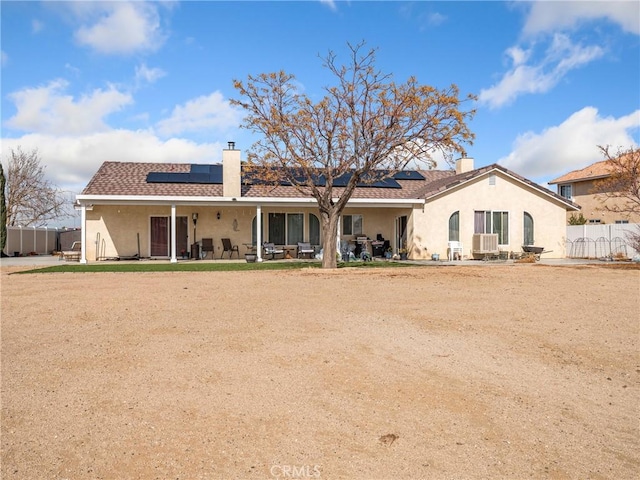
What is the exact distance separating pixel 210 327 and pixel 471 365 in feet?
11.8

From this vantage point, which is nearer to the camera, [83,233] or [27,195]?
[83,233]

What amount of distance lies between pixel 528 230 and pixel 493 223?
1842 millimetres

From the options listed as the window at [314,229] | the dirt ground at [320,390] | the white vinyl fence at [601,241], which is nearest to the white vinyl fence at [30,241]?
the window at [314,229]

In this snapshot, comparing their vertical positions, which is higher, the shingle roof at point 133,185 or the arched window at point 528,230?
the shingle roof at point 133,185

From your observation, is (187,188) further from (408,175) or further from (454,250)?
(454,250)

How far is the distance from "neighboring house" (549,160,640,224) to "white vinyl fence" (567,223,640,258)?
880 centimetres

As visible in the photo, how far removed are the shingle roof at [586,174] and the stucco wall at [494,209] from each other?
13760 mm

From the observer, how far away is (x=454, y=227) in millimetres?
22281

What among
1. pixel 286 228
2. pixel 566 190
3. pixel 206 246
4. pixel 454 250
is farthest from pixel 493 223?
pixel 566 190

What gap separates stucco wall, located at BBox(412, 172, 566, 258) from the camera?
22.0 metres

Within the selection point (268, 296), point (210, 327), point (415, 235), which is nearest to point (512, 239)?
point (415, 235)

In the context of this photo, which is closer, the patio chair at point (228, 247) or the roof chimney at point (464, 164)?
the patio chair at point (228, 247)

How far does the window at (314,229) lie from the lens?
23.2 meters

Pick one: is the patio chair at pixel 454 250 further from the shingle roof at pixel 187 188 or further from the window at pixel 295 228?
the window at pixel 295 228
